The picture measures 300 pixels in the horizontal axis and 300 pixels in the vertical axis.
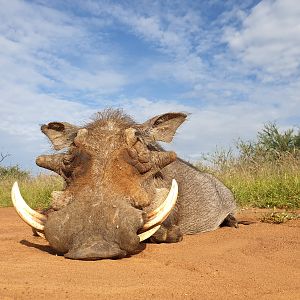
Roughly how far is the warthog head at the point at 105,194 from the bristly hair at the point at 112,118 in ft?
0.04

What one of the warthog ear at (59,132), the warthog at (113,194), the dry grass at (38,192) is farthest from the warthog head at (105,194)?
the dry grass at (38,192)

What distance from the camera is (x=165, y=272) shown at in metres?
2.95

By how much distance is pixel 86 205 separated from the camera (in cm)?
346

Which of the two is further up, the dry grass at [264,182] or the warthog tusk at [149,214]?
the dry grass at [264,182]

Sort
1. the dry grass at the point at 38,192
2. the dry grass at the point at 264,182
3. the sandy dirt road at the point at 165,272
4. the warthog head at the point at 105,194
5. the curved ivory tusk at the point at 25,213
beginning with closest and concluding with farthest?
the sandy dirt road at the point at 165,272 < the warthog head at the point at 105,194 < the curved ivory tusk at the point at 25,213 < the dry grass at the point at 264,182 < the dry grass at the point at 38,192

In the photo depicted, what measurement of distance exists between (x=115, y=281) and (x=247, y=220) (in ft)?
13.4

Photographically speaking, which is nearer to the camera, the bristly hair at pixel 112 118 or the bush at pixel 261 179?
the bristly hair at pixel 112 118

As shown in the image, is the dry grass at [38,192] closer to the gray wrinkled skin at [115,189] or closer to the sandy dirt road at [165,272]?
the gray wrinkled skin at [115,189]

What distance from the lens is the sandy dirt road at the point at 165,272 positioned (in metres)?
2.43

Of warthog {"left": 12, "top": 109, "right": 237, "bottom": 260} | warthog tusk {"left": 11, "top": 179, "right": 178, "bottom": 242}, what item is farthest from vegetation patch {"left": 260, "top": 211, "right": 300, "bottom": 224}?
warthog tusk {"left": 11, "top": 179, "right": 178, "bottom": 242}

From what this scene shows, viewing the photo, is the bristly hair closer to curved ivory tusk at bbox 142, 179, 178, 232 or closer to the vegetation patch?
curved ivory tusk at bbox 142, 179, 178, 232

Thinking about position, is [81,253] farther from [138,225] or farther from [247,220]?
[247,220]

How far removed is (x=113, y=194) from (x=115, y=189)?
69 mm

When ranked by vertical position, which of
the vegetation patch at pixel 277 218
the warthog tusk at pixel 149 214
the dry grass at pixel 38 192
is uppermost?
the dry grass at pixel 38 192
